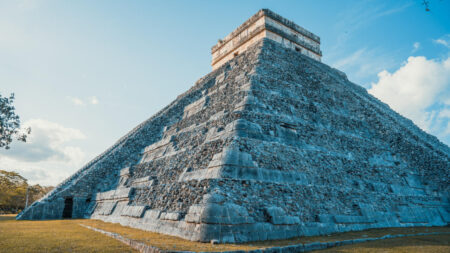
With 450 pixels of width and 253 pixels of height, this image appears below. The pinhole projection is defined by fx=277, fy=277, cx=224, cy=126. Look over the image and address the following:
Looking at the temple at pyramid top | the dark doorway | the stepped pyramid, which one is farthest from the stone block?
the temple at pyramid top

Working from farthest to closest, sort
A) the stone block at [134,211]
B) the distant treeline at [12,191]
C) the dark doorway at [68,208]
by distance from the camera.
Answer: the distant treeline at [12,191] → the dark doorway at [68,208] → the stone block at [134,211]

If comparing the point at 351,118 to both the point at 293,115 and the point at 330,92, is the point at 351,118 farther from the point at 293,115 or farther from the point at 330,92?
the point at 293,115

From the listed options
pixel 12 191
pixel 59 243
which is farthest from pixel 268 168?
pixel 12 191

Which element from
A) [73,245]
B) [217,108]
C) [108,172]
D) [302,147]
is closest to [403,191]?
[302,147]

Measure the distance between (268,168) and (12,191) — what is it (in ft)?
87.7

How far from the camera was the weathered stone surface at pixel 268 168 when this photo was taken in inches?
283

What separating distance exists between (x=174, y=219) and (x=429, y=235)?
7.30m

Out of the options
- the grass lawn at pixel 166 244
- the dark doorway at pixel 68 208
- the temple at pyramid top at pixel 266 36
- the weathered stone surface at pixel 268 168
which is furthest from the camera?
the temple at pyramid top at pixel 266 36

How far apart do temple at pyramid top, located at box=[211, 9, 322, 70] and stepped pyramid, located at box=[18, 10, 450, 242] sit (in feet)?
8.11

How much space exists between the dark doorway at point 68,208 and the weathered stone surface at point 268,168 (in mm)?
263

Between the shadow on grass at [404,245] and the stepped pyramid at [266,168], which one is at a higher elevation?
the stepped pyramid at [266,168]

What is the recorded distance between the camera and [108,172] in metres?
14.8

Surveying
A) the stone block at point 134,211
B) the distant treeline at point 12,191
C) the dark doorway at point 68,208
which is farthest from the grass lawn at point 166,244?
the distant treeline at point 12,191

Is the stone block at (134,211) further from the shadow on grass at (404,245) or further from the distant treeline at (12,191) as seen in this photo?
the distant treeline at (12,191)
